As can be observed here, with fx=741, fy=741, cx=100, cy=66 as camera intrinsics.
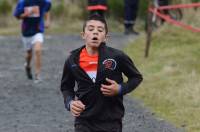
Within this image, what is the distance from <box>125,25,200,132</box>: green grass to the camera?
914 cm

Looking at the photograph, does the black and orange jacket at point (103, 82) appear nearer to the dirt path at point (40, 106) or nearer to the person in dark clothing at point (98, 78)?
the person in dark clothing at point (98, 78)

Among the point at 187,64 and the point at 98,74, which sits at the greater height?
the point at 98,74

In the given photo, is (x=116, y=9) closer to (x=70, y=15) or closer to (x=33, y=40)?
(x=70, y=15)

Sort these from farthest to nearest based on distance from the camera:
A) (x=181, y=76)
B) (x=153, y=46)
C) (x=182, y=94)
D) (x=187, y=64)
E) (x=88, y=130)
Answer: (x=153, y=46) → (x=187, y=64) → (x=181, y=76) → (x=182, y=94) → (x=88, y=130)

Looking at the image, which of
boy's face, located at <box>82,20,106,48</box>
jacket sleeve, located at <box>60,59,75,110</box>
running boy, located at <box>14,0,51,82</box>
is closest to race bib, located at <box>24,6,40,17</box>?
running boy, located at <box>14,0,51,82</box>

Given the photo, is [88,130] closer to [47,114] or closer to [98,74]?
[98,74]

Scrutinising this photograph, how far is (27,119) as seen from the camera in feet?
28.5

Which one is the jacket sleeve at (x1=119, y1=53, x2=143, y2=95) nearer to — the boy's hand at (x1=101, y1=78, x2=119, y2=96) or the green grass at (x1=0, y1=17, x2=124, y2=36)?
the boy's hand at (x1=101, y1=78, x2=119, y2=96)

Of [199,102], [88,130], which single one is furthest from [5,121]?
[88,130]

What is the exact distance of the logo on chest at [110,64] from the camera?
5465 mm

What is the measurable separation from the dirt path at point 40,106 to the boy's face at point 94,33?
2782 millimetres

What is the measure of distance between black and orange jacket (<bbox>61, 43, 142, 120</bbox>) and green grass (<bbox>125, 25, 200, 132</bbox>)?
2716 mm

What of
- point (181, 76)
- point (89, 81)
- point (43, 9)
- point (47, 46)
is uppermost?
point (89, 81)

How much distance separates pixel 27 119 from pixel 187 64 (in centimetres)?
498
